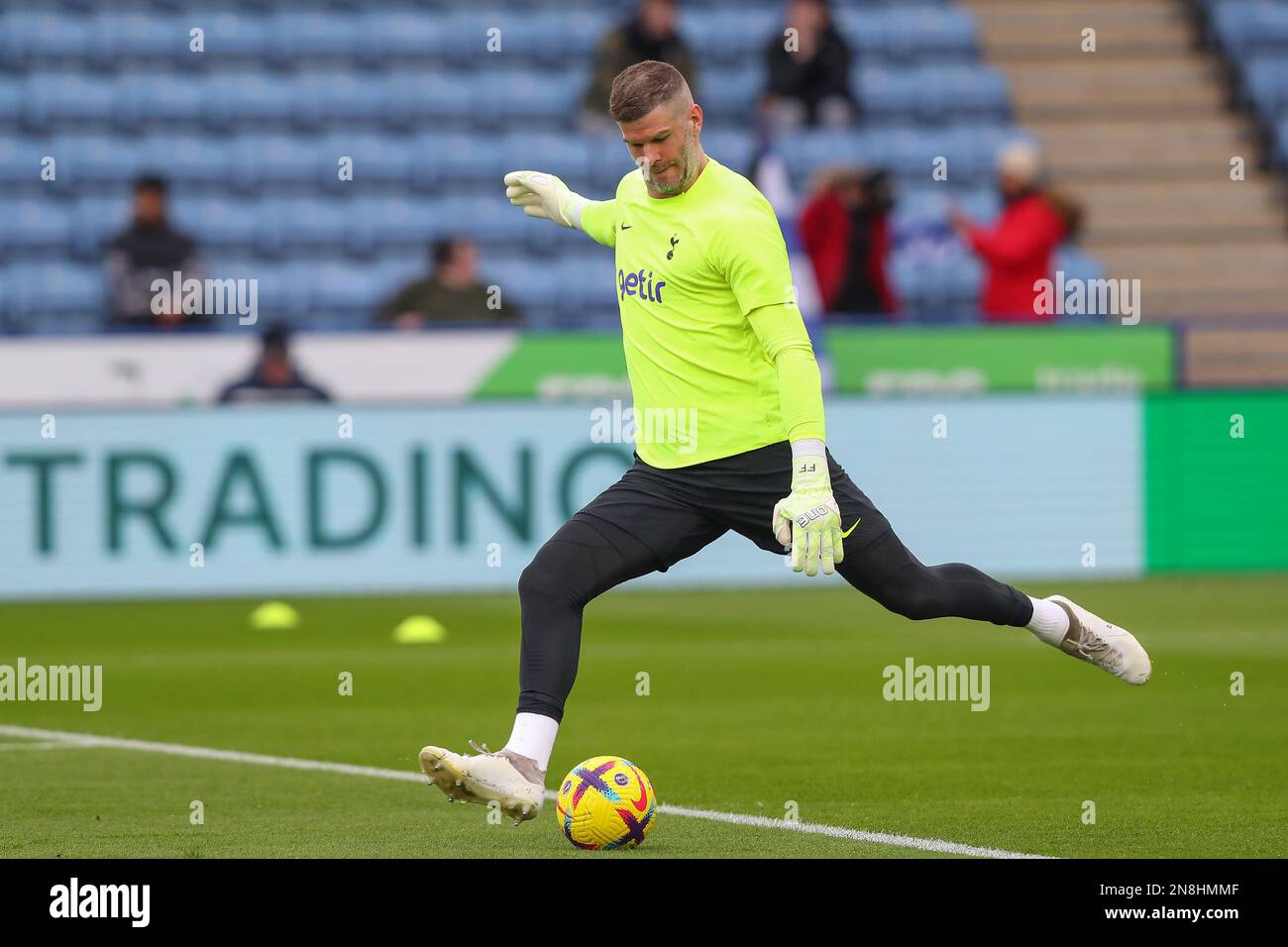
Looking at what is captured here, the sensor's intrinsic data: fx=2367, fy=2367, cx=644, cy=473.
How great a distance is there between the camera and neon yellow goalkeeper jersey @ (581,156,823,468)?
7.38m

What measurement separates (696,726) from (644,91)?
384 cm

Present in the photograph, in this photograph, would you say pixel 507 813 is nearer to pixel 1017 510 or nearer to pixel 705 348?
pixel 705 348

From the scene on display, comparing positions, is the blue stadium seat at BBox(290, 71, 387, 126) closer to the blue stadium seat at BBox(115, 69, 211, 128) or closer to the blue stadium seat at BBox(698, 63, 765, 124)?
the blue stadium seat at BBox(115, 69, 211, 128)

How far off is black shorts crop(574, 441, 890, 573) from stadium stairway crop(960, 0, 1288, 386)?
44.4 ft

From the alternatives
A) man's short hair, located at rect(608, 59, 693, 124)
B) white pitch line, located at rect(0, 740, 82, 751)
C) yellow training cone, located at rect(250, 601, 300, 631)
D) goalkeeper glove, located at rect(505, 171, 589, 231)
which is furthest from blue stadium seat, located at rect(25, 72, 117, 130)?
man's short hair, located at rect(608, 59, 693, 124)

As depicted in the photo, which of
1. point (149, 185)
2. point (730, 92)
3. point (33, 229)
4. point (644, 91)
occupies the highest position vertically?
point (730, 92)

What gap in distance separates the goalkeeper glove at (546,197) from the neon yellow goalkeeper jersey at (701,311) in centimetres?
59

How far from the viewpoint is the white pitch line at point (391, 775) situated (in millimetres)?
7117

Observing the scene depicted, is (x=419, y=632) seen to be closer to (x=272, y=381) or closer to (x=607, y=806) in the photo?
(x=272, y=381)

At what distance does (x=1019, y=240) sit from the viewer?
715 inches

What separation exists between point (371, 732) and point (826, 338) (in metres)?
8.00

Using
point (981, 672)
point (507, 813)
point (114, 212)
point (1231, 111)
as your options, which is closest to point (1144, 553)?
point (981, 672)

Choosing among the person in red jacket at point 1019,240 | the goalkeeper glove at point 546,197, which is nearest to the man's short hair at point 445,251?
the person in red jacket at point 1019,240

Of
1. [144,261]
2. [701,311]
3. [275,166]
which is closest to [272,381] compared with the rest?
[144,261]
